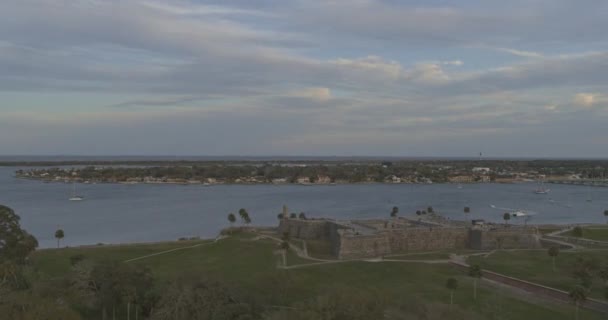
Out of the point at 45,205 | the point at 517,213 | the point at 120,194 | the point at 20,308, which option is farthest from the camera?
the point at 120,194

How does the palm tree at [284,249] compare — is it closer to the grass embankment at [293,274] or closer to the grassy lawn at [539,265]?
the grass embankment at [293,274]

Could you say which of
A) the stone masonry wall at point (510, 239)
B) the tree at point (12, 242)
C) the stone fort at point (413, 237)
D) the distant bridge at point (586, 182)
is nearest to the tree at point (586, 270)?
the stone masonry wall at point (510, 239)

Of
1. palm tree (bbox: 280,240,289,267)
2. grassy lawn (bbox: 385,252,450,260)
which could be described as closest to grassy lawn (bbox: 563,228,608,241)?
grassy lawn (bbox: 385,252,450,260)

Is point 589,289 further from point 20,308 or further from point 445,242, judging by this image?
point 20,308

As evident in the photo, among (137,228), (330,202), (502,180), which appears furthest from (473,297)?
(502,180)

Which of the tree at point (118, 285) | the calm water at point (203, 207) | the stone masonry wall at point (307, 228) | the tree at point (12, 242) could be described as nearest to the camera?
the tree at point (118, 285)
